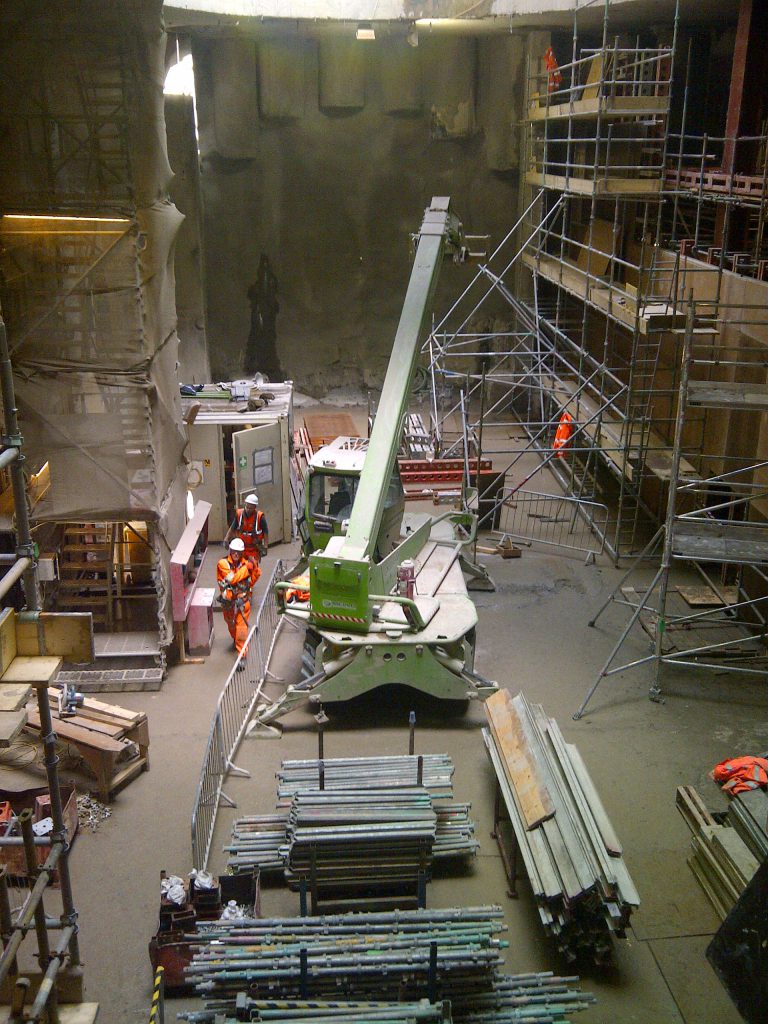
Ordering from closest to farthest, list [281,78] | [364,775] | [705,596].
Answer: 1. [364,775]
2. [705,596]
3. [281,78]

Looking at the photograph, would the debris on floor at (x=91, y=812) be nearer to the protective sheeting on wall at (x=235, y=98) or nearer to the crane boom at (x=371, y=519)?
the crane boom at (x=371, y=519)

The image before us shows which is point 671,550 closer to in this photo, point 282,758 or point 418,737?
point 418,737

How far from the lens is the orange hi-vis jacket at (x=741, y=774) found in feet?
32.5

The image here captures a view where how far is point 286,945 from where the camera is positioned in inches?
290

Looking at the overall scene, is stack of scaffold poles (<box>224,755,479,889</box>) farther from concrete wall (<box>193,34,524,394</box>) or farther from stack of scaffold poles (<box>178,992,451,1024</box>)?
concrete wall (<box>193,34,524,394</box>)

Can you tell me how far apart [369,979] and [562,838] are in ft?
6.96

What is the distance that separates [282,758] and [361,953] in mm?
3807

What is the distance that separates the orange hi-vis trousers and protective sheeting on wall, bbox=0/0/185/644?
0.85 metres

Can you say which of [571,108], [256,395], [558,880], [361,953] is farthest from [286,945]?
[571,108]

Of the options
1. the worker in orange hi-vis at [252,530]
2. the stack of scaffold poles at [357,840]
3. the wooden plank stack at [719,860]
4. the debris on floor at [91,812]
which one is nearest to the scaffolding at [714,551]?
the wooden plank stack at [719,860]

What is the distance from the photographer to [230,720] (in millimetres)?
11414

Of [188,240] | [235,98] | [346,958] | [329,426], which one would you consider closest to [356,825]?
[346,958]

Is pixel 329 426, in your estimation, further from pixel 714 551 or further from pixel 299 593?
pixel 714 551

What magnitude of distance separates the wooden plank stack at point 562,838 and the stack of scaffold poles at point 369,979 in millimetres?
575
